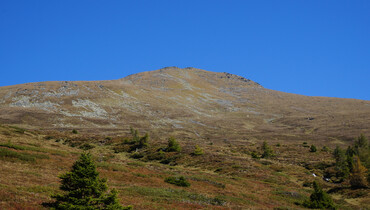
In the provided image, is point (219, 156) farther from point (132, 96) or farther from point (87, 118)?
point (132, 96)

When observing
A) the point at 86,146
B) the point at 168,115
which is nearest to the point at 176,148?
the point at 86,146

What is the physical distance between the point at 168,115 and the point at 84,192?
126820 millimetres

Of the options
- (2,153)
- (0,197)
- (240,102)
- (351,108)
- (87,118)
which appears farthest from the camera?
(240,102)

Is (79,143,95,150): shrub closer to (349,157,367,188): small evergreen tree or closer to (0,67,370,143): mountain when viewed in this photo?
(0,67,370,143): mountain

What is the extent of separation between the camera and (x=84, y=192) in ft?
39.0

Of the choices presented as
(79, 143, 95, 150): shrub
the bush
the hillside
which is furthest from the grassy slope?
(79, 143, 95, 150): shrub

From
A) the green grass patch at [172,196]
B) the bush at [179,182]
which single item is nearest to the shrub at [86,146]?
the bush at [179,182]

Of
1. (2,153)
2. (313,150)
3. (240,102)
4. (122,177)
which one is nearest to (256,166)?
(122,177)

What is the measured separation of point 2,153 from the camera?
25.5 meters

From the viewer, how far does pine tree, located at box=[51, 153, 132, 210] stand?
11392 millimetres

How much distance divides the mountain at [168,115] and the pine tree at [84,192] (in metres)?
79.4

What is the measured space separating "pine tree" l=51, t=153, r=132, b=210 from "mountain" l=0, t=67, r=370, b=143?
7941cm

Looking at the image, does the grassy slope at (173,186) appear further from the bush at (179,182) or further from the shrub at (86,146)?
the shrub at (86,146)

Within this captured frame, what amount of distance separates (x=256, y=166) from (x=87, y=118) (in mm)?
89164
